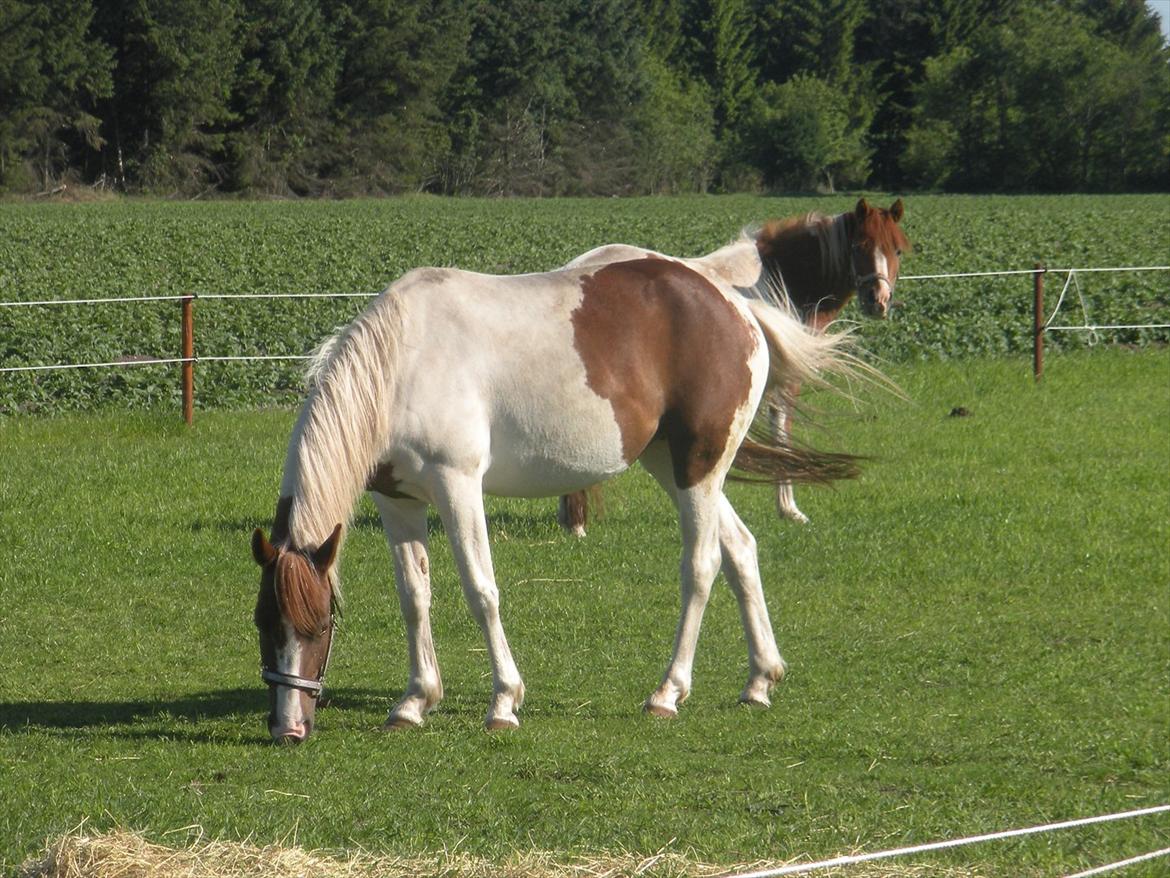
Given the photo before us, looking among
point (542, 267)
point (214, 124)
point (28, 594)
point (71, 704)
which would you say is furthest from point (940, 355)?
point (214, 124)

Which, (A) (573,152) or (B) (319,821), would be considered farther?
(A) (573,152)

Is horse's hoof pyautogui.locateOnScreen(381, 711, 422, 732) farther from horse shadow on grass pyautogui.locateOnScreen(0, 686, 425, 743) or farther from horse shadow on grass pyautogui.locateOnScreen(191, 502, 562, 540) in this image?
horse shadow on grass pyautogui.locateOnScreen(191, 502, 562, 540)

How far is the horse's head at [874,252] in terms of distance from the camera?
10.1 metres

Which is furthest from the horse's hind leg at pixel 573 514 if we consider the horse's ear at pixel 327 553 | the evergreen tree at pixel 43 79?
the evergreen tree at pixel 43 79

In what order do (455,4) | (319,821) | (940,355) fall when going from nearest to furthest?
1. (319,821)
2. (940,355)
3. (455,4)

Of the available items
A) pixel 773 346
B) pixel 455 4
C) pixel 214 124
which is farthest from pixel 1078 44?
pixel 773 346

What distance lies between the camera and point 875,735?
18.1 feet

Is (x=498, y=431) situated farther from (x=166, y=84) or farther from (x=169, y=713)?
(x=166, y=84)

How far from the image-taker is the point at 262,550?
509 cm

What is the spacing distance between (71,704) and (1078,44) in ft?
256

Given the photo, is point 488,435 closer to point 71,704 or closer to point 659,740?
point 659,740

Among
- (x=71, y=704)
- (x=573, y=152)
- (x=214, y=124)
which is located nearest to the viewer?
(x=71, y=704)

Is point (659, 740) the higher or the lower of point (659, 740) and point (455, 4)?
the lower

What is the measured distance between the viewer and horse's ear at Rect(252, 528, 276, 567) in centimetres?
506
